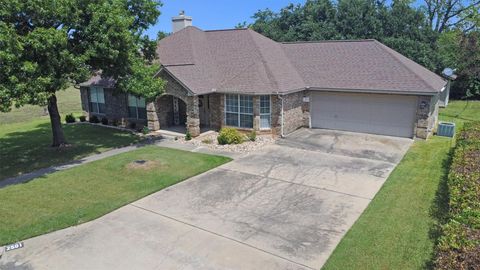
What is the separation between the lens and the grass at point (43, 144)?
15.1m

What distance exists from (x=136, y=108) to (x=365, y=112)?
47.3 ft

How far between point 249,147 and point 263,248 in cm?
918

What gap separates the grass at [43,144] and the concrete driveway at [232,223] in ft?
23.1

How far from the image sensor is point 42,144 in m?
18.5

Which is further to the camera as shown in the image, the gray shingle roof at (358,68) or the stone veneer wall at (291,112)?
the stone veneer wall at (291,112)

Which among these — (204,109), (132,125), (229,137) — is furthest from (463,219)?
(132,125)

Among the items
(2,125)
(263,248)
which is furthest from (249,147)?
(2,125)

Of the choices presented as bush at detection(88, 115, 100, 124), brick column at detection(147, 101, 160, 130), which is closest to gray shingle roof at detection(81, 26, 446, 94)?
bush at detection(88, 115, 100, 124)

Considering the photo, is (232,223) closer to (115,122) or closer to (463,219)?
(463,219)

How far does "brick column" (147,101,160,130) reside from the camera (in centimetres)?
2042

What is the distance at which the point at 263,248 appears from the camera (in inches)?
323

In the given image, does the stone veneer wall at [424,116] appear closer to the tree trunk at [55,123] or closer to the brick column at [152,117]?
the brick column at [152,117]

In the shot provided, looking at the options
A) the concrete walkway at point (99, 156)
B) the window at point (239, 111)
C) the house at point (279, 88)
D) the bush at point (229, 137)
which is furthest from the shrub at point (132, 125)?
the bush at point (229, 137)

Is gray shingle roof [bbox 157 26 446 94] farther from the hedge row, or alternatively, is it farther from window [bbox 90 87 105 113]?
the hedge row
